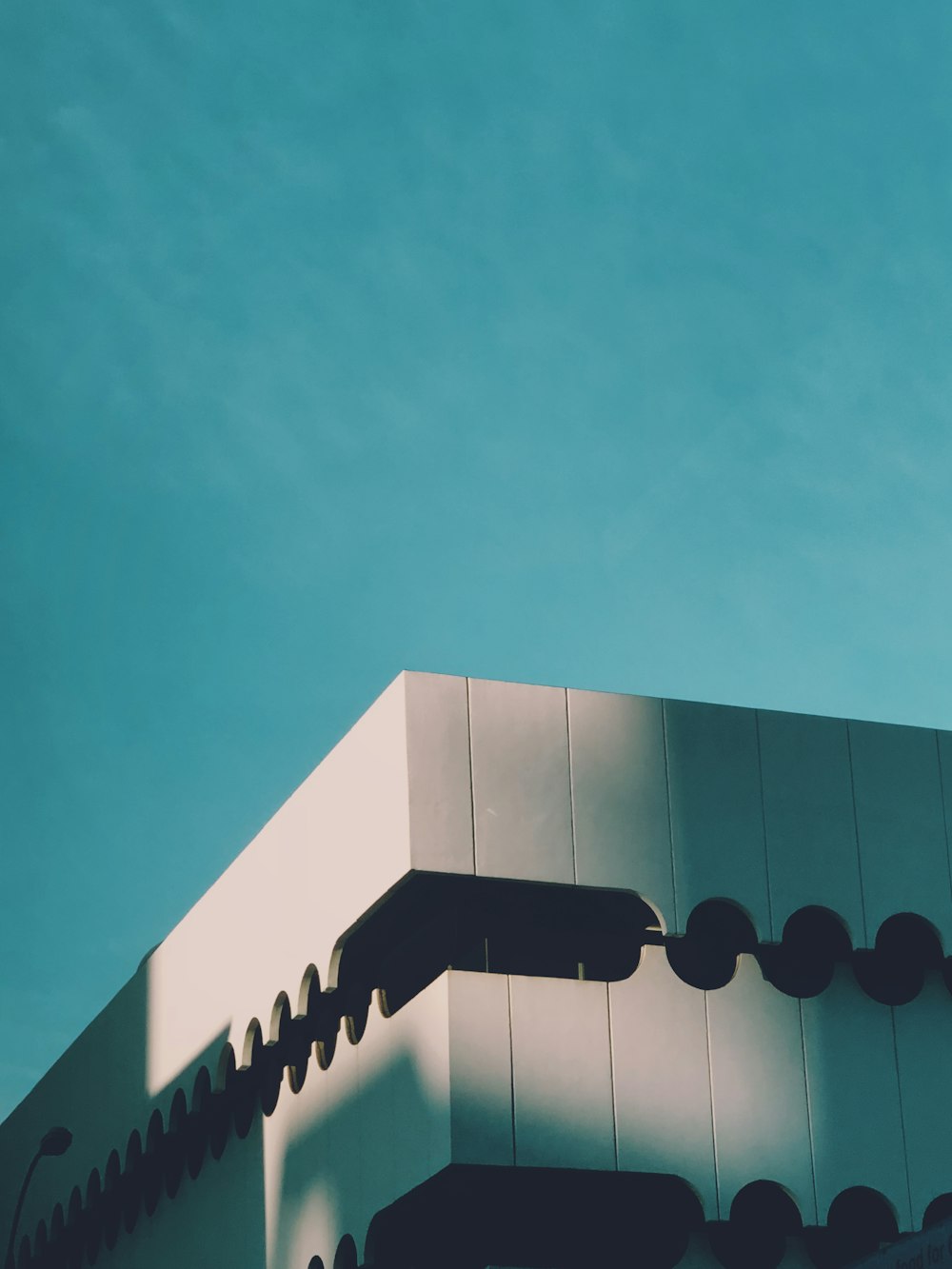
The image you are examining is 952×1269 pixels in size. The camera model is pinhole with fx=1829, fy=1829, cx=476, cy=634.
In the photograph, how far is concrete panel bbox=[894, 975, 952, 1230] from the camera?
59.7 ft

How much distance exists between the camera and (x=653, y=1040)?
704 inches

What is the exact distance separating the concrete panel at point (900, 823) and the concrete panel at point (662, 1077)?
7.37 feet

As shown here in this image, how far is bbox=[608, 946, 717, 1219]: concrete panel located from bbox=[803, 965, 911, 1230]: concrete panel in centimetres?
116

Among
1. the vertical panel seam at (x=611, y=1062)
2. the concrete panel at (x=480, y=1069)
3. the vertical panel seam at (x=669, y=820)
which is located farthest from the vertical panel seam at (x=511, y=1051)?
the vertical panel seam at (x=669, y=820)

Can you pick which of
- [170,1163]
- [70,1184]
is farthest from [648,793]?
[70,1184]

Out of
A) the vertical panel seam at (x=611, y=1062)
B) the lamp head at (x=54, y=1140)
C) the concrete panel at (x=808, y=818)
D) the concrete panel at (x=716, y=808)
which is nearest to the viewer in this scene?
the vertical panel seam at (x=611, y=1062)

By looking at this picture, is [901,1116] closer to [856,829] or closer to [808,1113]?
[808,1113]

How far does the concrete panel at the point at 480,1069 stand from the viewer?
1695cm

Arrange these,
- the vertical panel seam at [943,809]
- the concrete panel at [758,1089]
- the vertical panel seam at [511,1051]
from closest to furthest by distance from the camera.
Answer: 1. the vertical panel seam at [511,1051]
2. the concrete panel at [758,1089]
3. the vertical panel seam at [943,809]

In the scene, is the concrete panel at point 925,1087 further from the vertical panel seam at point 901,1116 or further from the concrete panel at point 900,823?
the concrete panel at point 900,823

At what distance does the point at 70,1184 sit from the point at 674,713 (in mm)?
15212

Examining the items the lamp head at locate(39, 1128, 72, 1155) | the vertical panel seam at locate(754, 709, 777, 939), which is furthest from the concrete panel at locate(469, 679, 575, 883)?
the lamp head at locate(39, 1128, 72, 1155)

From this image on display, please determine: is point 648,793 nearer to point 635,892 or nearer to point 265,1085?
point 635,892

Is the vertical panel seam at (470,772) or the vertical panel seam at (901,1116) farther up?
the vertical panel seam at (470,772)
